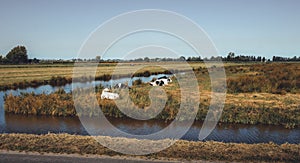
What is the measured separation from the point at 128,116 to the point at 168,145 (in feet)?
25.1

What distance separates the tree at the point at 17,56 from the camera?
109m

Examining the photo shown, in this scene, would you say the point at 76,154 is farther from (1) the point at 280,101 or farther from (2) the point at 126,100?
(1) the point at 280,101

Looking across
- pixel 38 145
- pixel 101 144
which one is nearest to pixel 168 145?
pixel 101 144

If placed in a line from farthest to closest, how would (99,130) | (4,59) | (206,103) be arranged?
1. (4,59)
2. (206,103)
3. (99,130)

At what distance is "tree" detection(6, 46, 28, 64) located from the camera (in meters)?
109

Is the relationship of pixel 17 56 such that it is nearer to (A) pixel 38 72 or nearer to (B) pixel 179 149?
(A) pixel 38 72

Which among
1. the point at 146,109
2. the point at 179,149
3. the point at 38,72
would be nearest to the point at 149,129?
the point at 146,109

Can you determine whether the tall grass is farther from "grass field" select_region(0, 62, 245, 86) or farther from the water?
"grass field" select_region(0, 62, 245, 86)

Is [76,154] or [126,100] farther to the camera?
[126,100]

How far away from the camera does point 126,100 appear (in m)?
18.8

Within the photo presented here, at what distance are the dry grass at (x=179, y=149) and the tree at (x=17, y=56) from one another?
10920 centimetres

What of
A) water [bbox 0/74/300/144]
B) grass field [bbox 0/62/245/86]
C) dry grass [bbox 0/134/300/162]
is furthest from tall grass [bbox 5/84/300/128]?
grass field [bbox 0/62/245/86]

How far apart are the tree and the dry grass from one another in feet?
358

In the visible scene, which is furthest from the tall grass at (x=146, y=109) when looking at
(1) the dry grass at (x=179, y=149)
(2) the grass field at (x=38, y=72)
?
(2) the grass field at (x=38, y=72)
